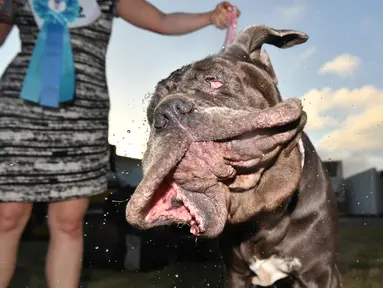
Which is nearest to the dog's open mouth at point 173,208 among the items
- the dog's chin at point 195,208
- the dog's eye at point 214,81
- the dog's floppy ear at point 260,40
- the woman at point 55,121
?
the dog's chin at point 195,208

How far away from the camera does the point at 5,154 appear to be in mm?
2461

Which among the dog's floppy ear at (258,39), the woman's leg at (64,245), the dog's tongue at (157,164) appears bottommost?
the woman's leg at (64,245)

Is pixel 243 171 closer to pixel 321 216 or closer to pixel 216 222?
pixel 216 222

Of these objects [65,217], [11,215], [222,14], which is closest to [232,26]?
[222,14]

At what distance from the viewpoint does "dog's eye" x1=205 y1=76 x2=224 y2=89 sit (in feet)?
5.40

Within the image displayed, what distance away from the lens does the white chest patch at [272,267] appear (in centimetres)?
226

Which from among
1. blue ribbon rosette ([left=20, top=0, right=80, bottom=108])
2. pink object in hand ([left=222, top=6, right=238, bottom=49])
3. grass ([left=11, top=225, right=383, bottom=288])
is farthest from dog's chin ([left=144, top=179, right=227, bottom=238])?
grass ([left=11, top=225, right=383, bottom=288])

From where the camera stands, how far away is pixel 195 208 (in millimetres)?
1528

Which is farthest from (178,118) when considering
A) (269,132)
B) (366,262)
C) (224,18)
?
(366,262)

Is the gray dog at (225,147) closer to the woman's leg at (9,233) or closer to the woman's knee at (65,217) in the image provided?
the woman's knee at (65,217)

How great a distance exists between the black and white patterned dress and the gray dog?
744 millimetres

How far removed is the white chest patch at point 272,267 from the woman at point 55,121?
743mm

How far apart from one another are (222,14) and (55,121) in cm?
78

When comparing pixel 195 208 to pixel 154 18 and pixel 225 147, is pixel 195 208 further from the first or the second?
pixel 154 18
